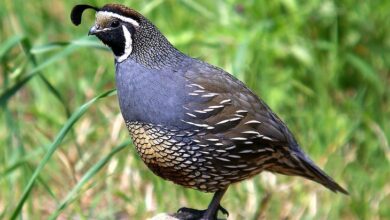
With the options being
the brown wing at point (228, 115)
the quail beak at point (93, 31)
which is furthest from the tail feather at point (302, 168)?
the quail beak at point (93, 31)

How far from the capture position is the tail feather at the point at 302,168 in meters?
3.78

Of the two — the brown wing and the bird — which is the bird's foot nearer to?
the bird

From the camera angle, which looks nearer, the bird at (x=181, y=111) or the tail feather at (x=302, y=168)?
the bird at (x=181, y=111)

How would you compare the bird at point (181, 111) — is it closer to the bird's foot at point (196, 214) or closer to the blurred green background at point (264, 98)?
the bird's foot at point (196, 214)

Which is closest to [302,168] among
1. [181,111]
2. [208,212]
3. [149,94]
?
[208,212]

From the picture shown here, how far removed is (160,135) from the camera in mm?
3377

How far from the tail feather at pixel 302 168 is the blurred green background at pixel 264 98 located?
36 cm

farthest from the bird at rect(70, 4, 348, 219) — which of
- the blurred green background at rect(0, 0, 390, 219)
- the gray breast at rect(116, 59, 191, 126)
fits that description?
the blurred green background at rect(0, 0, 390, 219)

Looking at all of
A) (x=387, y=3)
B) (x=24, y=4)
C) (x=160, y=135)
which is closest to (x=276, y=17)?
(x=387, y=3)

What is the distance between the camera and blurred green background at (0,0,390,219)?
455 centimetres

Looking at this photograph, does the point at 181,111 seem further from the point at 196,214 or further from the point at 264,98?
the point at 264,98

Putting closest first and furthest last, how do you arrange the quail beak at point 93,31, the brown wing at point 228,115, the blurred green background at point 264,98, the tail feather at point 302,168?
the quail beak at point 93,31, the brown wing at point 228,115, the tail feather at point 302,168, the blurred green background at point 264,98

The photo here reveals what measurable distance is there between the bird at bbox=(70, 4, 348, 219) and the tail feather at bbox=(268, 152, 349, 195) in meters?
0.12

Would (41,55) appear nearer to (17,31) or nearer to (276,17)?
(17,31)
